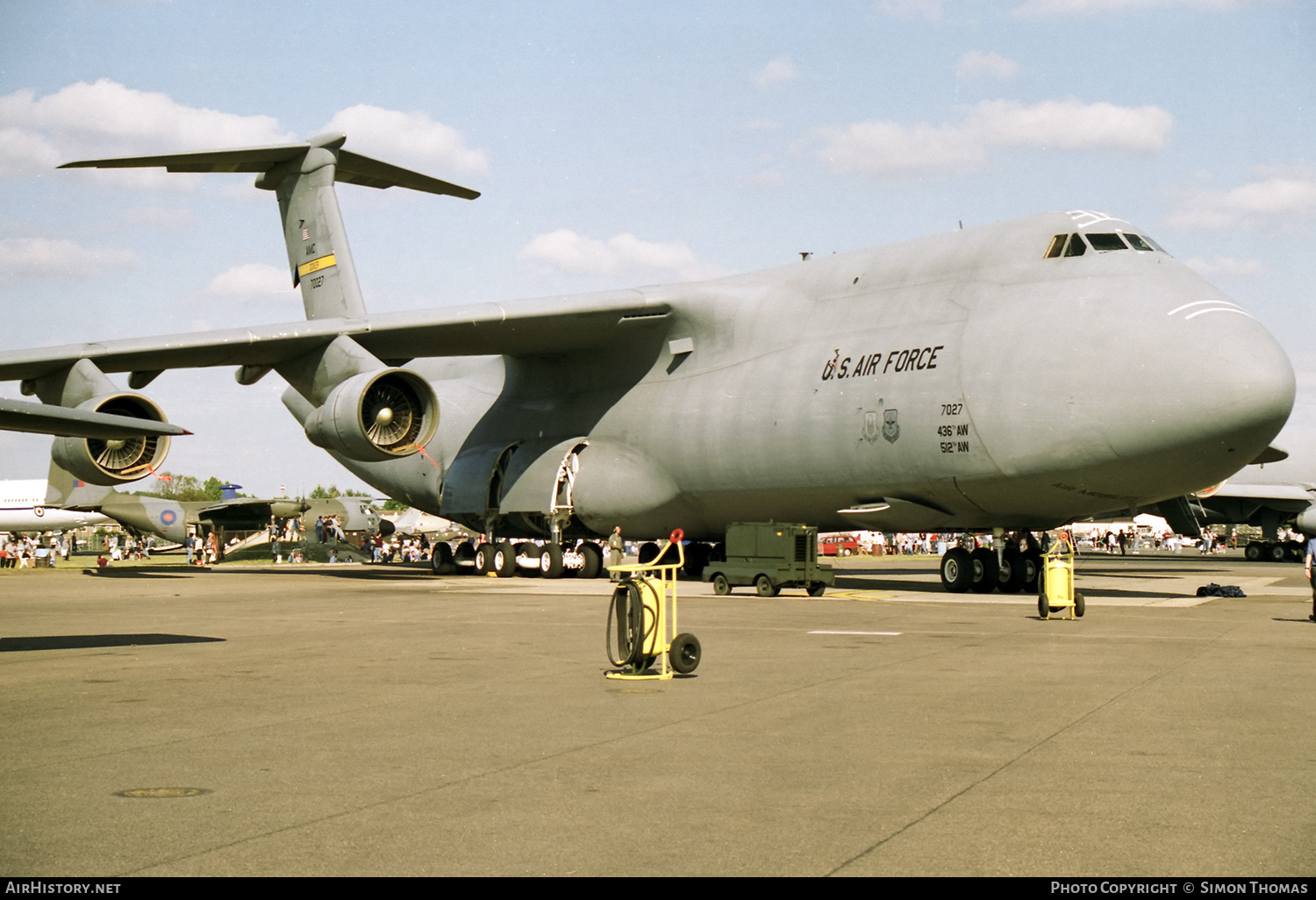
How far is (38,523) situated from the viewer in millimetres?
67625

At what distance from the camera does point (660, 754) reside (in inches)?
262

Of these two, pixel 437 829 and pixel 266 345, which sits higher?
pixel 266 345

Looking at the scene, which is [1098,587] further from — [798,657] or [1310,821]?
[1310,821]

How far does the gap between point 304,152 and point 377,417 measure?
9691mm

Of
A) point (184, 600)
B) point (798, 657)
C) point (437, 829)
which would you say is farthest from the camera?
point (184, 600)

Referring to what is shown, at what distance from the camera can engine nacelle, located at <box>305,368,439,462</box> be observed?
2303 cm

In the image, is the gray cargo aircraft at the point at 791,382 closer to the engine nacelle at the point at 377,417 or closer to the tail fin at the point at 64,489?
the engine nacelle at the point at 377,417

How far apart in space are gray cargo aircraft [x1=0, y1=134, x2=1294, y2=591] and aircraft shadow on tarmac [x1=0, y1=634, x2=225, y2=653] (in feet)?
16.8

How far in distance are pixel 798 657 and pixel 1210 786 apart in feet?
19.4

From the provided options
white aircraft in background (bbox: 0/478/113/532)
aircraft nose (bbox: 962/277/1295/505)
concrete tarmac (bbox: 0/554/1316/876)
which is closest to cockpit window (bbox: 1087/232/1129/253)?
aircraft nose (bbox: 962/277/1295/505)

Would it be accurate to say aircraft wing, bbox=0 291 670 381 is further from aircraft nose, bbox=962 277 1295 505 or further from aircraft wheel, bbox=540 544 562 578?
aircraft nose, bbox=962 277 1295 505

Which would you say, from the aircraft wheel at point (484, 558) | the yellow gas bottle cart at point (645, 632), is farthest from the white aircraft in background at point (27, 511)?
the yellow gas bottle cart at point (645, 632)

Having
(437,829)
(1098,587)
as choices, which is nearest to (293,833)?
(437,829)

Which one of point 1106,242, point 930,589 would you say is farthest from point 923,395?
point 930,589
